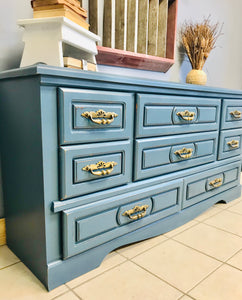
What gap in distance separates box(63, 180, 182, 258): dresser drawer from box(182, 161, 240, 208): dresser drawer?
11cm

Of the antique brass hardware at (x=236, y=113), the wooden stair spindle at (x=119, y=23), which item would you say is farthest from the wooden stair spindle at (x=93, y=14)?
the antique brass hardware at (x=236, y=113)

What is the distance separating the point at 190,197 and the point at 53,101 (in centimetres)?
109

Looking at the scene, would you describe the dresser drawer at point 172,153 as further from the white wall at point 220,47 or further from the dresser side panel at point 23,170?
the white wall at point 220,47

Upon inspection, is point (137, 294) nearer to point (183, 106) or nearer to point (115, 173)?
point (115, 173)

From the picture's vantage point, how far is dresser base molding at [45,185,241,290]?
1070 mm

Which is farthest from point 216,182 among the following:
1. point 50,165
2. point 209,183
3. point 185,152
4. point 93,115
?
point 50,165

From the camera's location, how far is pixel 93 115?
106 centimetres

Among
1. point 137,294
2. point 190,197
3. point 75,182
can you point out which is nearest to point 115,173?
point 75,182

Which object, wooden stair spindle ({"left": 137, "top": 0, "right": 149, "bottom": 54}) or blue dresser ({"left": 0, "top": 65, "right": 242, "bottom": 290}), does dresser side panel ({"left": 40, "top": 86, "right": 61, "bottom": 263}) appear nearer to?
blue dresser ({"left": 0, "top": 65, "right": 242, "bottom": 290})

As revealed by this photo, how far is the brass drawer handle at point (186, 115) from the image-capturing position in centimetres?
146

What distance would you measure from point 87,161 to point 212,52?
2.14 metres

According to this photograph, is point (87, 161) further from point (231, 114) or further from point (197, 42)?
point (197, 42)

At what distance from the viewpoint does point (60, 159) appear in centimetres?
102

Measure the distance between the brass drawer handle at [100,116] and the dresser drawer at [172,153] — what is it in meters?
0.21
